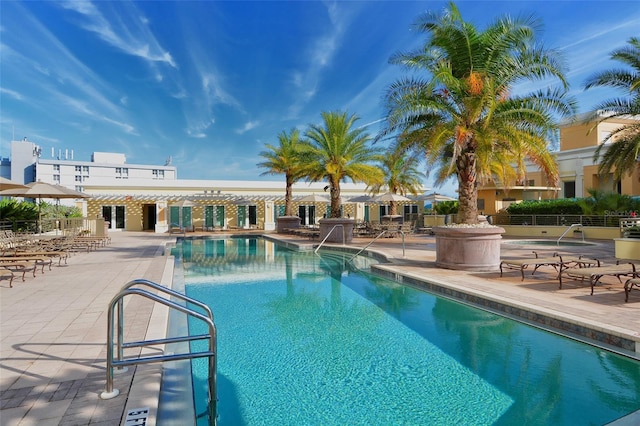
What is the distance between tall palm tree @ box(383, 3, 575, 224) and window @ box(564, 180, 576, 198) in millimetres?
24229

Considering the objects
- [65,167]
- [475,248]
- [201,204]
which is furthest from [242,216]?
[65,167]

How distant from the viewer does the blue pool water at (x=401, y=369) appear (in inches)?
140

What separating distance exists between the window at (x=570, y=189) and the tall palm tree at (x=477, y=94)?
79.5 ft

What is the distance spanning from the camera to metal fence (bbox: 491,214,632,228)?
1965cm

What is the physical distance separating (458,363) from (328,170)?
15522 millimetres

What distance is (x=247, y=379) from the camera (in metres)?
4.30

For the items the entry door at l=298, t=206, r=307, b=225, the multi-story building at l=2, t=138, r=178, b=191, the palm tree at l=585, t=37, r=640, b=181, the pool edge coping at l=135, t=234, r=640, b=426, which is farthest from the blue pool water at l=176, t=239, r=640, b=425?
the multi-story building at l=2, t=138, r=178, b=191

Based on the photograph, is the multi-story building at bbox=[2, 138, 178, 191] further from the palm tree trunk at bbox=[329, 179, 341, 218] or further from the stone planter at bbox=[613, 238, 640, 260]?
the stone planter at bbox=[613, 238, 640, 260]

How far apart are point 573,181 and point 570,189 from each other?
101cm

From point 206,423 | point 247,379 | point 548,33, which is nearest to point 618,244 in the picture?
point 548,33

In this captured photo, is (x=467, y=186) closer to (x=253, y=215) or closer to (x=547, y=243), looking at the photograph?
(x=547, y=243)

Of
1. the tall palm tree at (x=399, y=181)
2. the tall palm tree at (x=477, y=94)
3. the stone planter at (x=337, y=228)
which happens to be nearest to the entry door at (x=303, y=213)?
the tall palm tree at (x=399, y=181)

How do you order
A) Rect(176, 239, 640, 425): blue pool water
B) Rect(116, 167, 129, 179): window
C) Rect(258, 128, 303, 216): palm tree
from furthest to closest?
1. Rect(116, 167, 129, 179): window
2. Rect(258, 128, 303, 216): palm tree
3. Rect(176, 239, 640, 425): blue pool water

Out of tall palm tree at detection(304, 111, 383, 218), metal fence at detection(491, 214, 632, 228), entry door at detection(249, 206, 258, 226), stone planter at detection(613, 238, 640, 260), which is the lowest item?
stone planter at detection(613, 238, 640, 260)
